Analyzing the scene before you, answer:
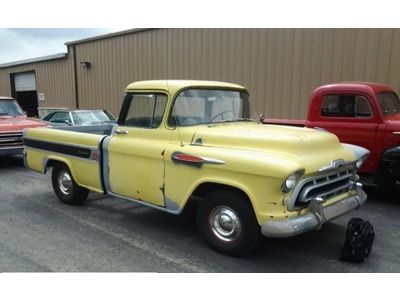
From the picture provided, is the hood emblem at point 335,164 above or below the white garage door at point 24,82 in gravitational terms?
below

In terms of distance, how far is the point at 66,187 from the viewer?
610 centimetres

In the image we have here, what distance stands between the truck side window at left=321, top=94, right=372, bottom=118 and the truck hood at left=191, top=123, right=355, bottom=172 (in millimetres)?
2006

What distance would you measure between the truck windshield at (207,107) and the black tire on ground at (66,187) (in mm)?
2250

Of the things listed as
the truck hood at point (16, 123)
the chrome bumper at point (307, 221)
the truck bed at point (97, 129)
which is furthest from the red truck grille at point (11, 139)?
the chrome bumper at point (307, 221)

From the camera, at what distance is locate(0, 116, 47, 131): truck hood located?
30.3ft

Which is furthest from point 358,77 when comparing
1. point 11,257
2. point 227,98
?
point 11,257

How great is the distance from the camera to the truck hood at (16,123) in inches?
364

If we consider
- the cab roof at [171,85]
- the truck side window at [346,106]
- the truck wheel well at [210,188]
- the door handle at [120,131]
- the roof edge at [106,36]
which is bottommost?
the truck wheel well at [210,188]

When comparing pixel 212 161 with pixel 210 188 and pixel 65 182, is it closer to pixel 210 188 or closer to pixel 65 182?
pixel 210 188

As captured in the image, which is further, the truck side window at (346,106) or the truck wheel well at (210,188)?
the truck side window at (346,106)

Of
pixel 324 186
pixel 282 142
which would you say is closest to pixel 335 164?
pixel 324 186

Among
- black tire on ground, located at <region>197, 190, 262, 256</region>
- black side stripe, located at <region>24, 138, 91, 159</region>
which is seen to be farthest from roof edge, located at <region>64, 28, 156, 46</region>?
black tire on ground, located at <region>197, 190, 262, 256</region>

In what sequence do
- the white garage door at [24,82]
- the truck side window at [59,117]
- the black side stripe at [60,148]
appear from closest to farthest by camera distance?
the black side stripe at [60,148] < the truck side window at [59,117] < the white garage door at [24,82]

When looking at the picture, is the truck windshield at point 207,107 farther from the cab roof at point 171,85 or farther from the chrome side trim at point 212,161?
the chrome side trim at point 212,161
